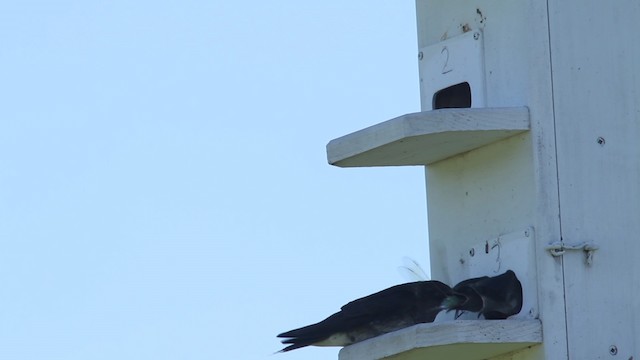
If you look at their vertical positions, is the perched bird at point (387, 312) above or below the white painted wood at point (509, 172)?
below

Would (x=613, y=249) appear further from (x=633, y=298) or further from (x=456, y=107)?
(x=456, y=107)

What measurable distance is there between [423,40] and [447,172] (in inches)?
23.7

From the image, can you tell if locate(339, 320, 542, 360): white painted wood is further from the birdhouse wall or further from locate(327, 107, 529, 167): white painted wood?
locate(327, 107, 529, 167): white painted wood

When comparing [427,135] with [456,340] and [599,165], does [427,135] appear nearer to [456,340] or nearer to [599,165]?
[599,165]

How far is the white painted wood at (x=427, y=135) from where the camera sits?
8117 millimetres

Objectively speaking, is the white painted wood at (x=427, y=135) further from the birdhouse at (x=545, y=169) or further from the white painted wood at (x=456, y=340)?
the white painted wood at (x=456, y=340)

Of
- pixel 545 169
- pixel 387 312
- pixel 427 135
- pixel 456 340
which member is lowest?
pixel 456 340

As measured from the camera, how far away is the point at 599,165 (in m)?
8.20

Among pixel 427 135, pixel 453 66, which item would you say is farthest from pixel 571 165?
pixel 453 66

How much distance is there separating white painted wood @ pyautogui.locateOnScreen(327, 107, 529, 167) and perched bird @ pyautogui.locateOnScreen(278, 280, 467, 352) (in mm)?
525

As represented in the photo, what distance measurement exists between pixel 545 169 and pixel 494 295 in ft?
1.66

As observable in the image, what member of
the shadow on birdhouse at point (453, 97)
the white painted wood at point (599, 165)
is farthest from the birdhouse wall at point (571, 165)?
the shadow on birdhouse at point (453, 97)

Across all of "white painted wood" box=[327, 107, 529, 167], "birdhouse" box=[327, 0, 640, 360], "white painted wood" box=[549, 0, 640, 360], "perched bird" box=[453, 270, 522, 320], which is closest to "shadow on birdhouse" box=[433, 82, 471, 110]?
"birdhouse" box=[327, 0, 640, 360]

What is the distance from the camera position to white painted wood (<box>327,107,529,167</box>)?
8117 mm
